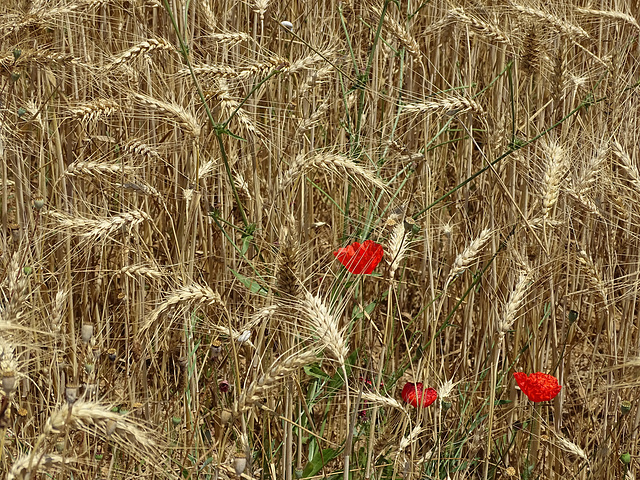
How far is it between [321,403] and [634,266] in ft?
3.35

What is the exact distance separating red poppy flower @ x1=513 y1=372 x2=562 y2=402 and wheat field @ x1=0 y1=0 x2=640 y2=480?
0.12 m

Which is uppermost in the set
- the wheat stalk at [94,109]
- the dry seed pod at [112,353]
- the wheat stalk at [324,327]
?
the wheat stalk at [94,109]

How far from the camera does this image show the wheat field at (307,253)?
1534mm

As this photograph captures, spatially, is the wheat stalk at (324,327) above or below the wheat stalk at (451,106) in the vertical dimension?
below

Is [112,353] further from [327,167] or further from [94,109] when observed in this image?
[327,167]

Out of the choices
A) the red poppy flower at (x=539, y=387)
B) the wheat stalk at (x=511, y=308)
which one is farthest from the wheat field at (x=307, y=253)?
the red poppy flower at (x=539, y=387)

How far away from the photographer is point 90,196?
228 cm

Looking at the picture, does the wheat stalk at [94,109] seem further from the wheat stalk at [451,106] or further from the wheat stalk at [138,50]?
the wheat stalk at [451,106]

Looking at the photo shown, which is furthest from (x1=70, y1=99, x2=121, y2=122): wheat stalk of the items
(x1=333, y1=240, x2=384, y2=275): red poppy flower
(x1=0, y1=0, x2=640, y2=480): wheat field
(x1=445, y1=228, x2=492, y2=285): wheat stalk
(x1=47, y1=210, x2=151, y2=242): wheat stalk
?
(x1=445, y1=228, x2=492, y2=285): wheat stalk

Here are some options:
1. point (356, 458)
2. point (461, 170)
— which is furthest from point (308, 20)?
point (356, 458)

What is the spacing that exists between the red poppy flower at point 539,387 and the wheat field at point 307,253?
0.12 metres

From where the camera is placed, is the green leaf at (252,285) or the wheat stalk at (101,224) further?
the green leaf at (252,285)

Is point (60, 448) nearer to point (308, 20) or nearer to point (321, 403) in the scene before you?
point (321, 403)

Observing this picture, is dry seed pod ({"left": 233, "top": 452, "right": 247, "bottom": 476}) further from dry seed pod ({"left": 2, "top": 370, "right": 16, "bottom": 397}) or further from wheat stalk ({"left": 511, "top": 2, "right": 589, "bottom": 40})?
wheat stalk ({"left": 511, "top": 2, "right": 589, "bottom": 40})
